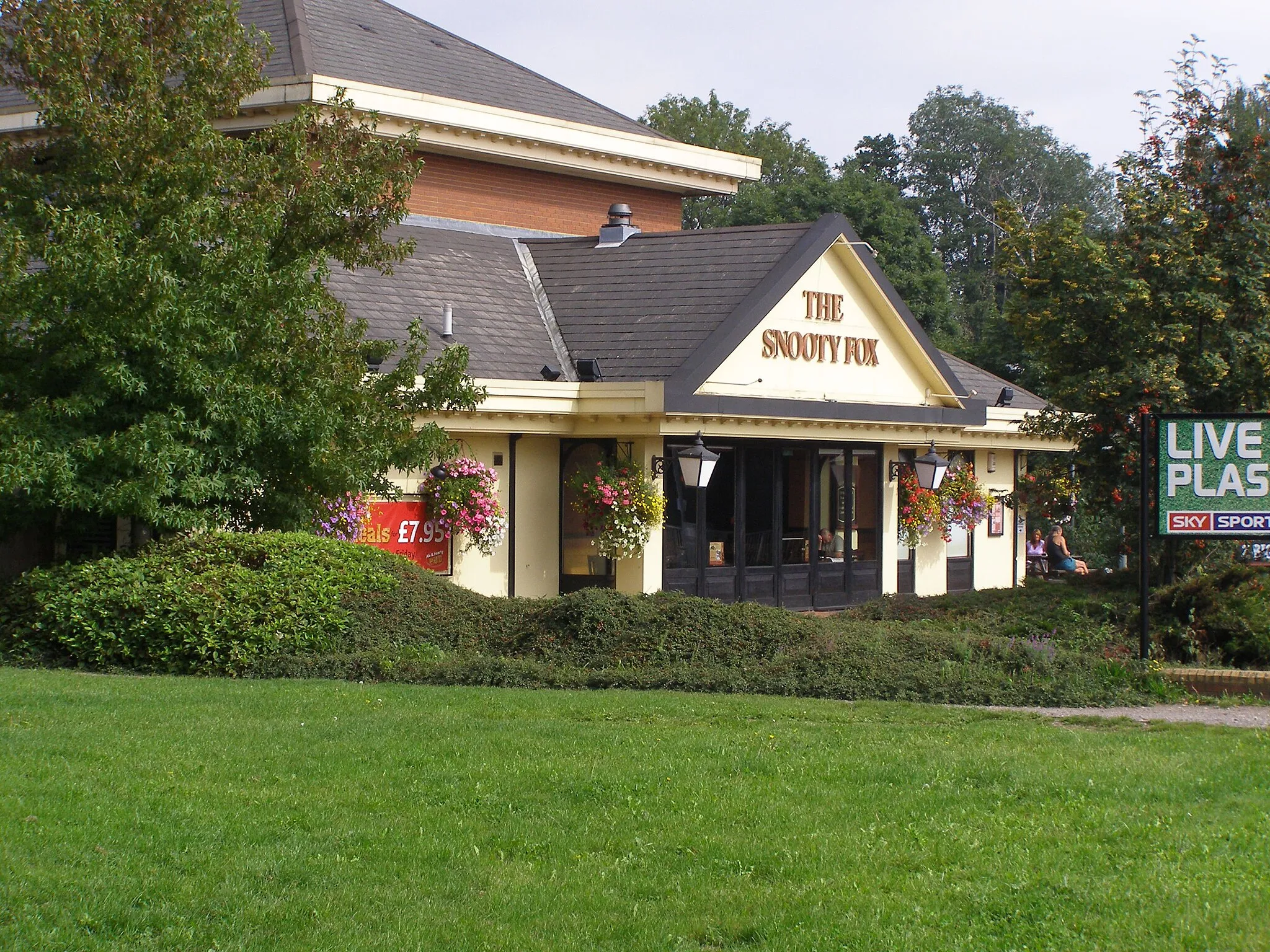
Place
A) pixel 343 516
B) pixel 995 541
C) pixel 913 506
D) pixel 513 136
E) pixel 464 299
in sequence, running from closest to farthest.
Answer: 1. pixel 343 516
2. pixel 464 299
3. pixel 913 506
4. pixel 513 136
5. pixel 995 541

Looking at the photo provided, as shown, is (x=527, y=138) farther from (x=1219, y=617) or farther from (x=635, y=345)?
(x=1219, y=617)

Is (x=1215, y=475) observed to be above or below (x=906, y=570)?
above

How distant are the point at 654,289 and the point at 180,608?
10884 mm

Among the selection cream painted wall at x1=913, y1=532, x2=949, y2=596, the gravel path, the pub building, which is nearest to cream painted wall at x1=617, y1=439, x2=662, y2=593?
the pub building

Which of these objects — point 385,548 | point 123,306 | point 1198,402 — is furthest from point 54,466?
point 1198,402

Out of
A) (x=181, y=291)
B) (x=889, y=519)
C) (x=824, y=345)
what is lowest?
(x=889, y=519)

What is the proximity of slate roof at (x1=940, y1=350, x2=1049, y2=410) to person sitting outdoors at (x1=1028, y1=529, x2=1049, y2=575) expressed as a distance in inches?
146

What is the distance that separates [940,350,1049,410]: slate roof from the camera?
27359 millimetres

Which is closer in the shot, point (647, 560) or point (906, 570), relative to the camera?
point (647, 560)

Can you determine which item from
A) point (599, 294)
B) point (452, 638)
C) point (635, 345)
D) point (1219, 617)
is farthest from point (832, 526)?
point (452, 638)

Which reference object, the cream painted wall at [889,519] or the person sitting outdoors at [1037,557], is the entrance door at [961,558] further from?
the person sitting outdoors at [1037,557]

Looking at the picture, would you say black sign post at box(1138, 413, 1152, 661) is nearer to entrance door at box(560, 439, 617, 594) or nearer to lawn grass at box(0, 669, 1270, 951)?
lawn grass at box(0, 669, 1270, 951)

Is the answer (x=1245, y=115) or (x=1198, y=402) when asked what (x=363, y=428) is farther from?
(x=1245, y=115)

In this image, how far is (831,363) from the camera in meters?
22.0
